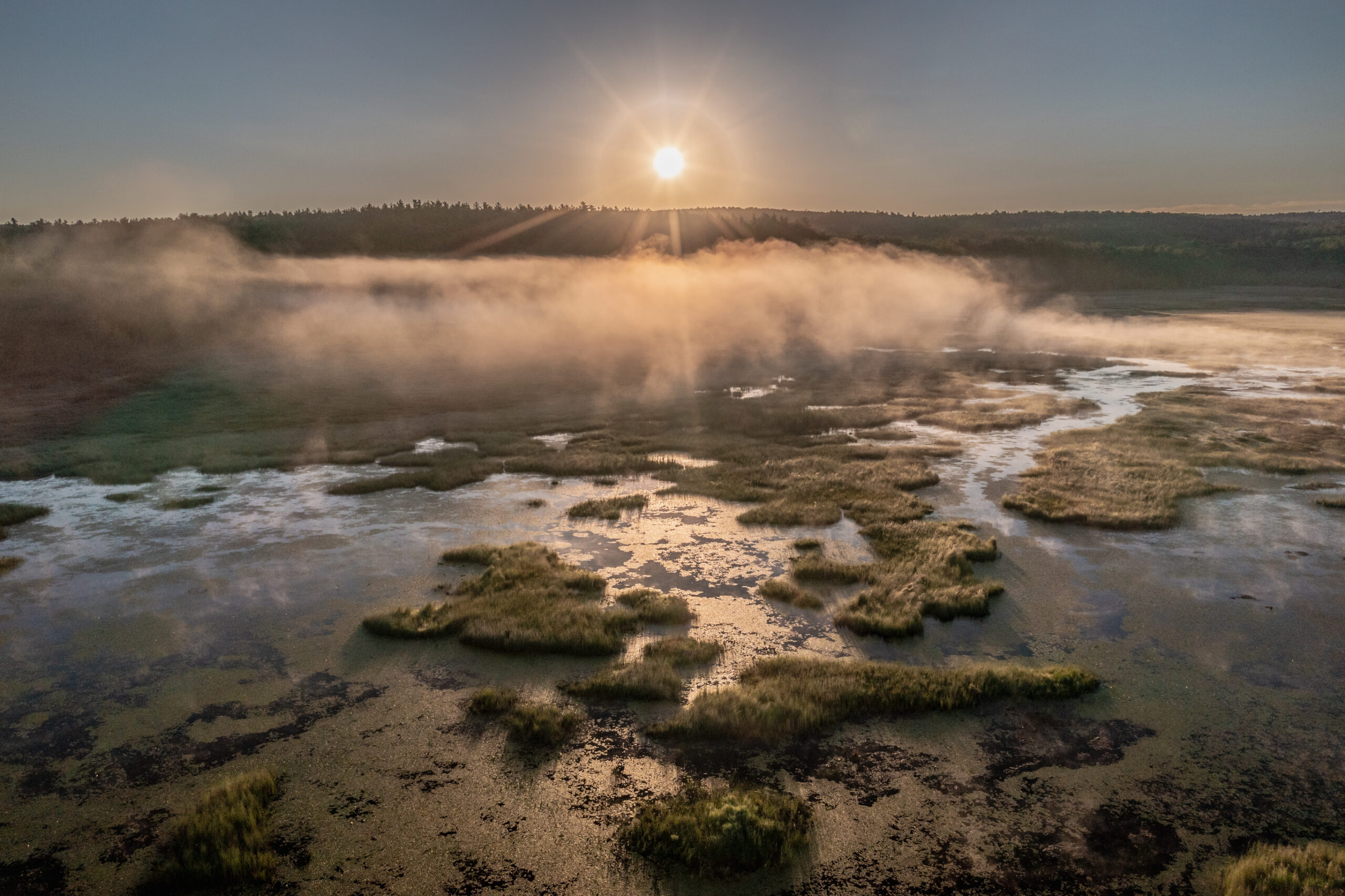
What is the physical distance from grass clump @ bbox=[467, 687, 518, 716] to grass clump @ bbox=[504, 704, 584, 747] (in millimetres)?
160

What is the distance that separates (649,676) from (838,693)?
103 inches

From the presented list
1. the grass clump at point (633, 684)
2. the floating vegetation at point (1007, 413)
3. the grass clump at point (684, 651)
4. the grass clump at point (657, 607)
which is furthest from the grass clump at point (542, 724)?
the floating vegetation at point (1007, 413)

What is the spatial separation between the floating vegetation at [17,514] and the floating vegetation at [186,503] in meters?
2.96

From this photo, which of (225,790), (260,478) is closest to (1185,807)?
(225,790)

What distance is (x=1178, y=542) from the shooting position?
659 inches

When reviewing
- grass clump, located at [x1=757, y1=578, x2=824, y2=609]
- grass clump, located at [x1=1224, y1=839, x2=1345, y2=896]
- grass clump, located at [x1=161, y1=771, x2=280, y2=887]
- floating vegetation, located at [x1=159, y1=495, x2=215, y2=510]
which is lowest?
grass clump, located at [x1=757, y1=578, x2=824, y2=609]

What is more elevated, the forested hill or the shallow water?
the forested hill

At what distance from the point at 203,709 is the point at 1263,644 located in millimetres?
15653

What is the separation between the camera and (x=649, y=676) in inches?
431

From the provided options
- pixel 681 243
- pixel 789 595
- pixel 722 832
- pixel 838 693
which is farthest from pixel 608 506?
pixel 681 243

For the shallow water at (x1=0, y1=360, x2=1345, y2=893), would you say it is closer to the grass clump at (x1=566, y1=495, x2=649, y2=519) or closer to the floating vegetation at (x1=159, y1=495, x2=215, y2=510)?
the grass clump at (x1=566, y1=495, x2=649, y2=519)

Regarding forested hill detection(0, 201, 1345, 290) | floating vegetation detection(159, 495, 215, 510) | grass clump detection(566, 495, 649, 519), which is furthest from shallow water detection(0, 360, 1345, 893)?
forested hill detection(0, 201, 1345, 290)

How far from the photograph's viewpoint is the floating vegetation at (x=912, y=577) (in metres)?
13.0

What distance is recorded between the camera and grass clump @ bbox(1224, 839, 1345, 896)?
22.5ft
